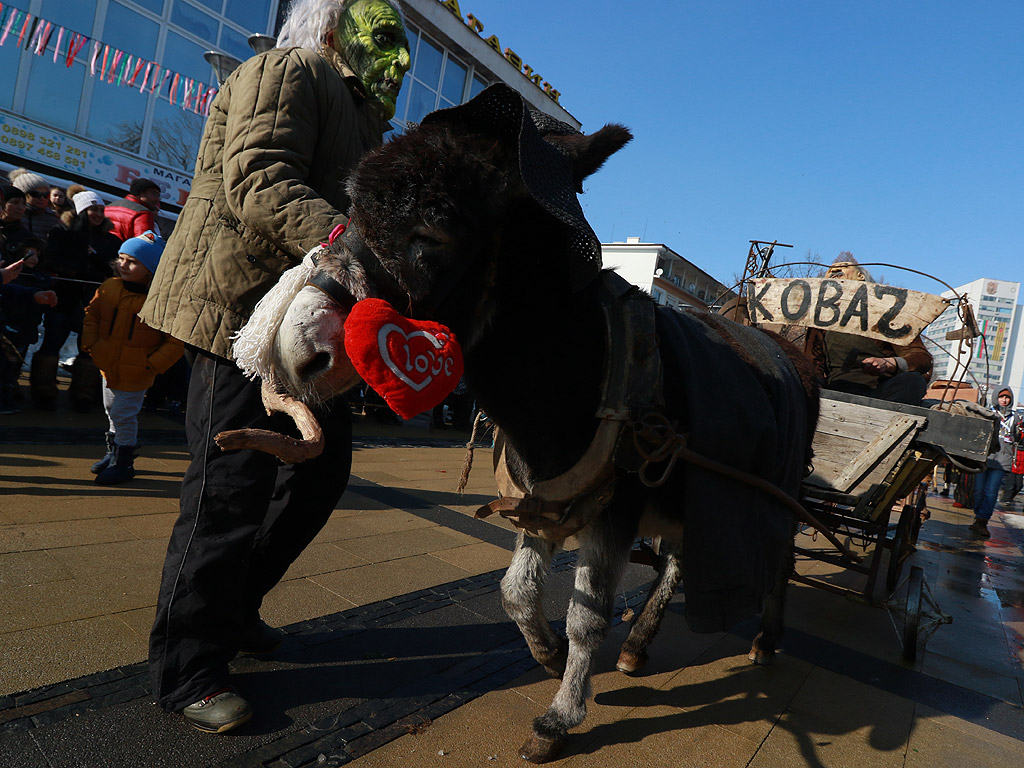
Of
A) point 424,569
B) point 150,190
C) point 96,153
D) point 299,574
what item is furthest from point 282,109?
point 96,153

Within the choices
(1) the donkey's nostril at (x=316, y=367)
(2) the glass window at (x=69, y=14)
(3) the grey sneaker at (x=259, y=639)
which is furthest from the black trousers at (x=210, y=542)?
(2) the glass window at (x=69, y=14)

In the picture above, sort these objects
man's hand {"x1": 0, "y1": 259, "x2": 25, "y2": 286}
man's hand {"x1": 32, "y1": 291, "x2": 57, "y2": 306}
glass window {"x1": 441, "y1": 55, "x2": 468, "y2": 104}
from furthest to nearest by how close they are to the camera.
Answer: glass window {"x1": 441, "y1": 55, "x2": 468, "y2": 104} < man's hand {"x1": 32, "y1": 291, "x2": 57, "y2": 306} < man's hand {"x1": 0, "y1": 259, "x2": 25, "y2": 286}

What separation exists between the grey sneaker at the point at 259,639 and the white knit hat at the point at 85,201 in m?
6.43

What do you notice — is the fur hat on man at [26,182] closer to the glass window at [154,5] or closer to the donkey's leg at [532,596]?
the donkey's leg at [532,596]

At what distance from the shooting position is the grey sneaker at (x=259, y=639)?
2344 millimetres

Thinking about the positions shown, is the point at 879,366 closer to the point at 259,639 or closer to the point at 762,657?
the point at 762,657

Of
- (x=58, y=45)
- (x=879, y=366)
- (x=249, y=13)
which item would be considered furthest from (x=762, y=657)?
(x=249, y=13)

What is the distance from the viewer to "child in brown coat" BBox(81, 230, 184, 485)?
176 inches

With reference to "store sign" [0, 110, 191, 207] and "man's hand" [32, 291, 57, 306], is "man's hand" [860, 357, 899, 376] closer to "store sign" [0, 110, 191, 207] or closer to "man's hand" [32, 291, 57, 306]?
"man's hand" [32, 291, 57, 306]

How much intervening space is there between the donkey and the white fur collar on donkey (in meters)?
0.03

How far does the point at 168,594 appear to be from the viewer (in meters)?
1.94

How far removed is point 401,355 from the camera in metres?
1.33

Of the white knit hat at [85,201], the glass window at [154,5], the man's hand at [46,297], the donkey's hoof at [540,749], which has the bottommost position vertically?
the donkey's hoof at [540,749]

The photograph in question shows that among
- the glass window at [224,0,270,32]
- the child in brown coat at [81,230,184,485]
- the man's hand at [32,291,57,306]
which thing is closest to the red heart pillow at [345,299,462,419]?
the child in brown coat at [81,230,184,485]
